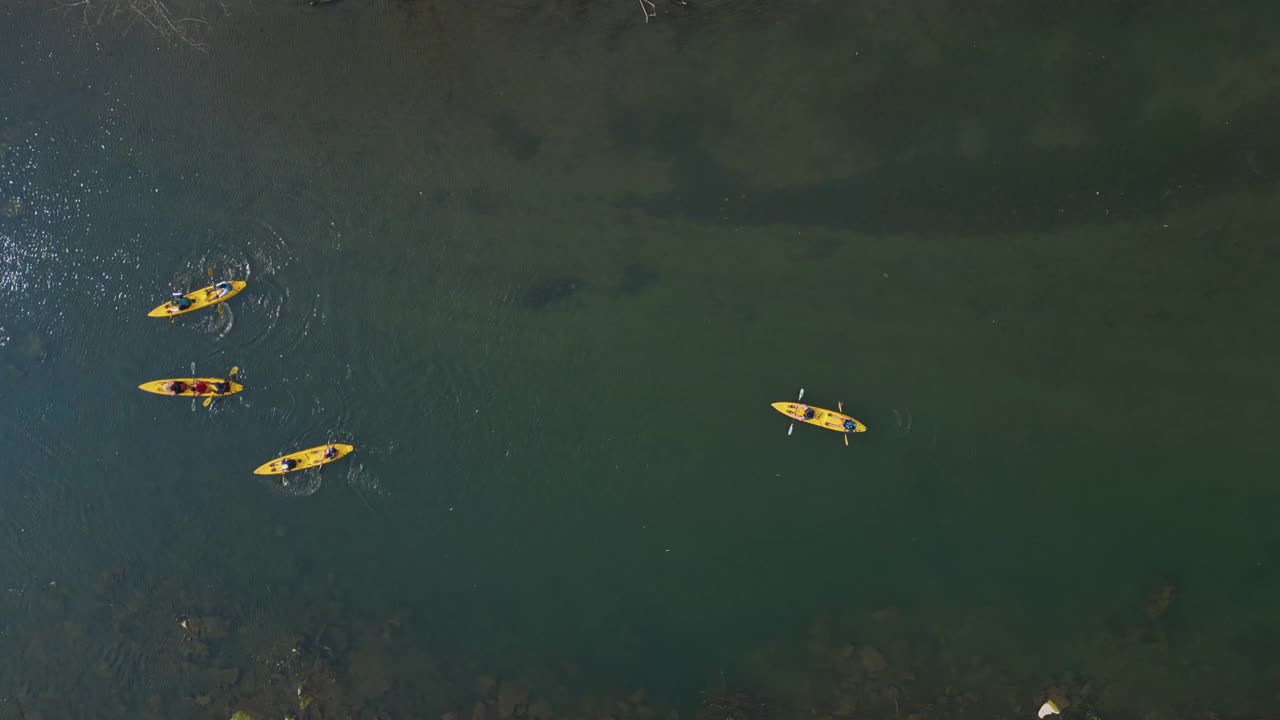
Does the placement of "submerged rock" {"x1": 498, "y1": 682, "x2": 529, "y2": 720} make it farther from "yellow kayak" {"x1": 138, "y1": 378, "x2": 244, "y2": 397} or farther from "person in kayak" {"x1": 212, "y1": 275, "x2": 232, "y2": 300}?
"person in kayak" {"x1": 212, "y1": 275, "x2": 232, "y2": 300}

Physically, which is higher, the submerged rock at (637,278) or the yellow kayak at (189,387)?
the submerged rock at (637,278)

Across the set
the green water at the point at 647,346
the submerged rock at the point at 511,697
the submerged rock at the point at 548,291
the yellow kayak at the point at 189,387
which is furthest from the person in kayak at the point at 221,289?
the submerged rock at the point at 511,697

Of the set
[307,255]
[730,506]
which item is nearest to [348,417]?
[307,255]

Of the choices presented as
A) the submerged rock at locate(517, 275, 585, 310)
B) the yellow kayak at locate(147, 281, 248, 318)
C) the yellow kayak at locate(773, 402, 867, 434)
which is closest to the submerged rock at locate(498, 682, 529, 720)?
the submerged rock at locate(517, 275, 585, 310)

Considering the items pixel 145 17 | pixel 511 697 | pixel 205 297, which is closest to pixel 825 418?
pixel 511 697

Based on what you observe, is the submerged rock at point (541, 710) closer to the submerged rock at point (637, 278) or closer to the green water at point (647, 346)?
the green water at point (647, 346)

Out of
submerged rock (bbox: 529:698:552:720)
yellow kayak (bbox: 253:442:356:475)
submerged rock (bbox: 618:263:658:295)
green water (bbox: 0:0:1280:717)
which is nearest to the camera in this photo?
green water (bbox: 0:0:1280:717)

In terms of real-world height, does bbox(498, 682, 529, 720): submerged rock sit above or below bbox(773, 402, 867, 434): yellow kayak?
below
